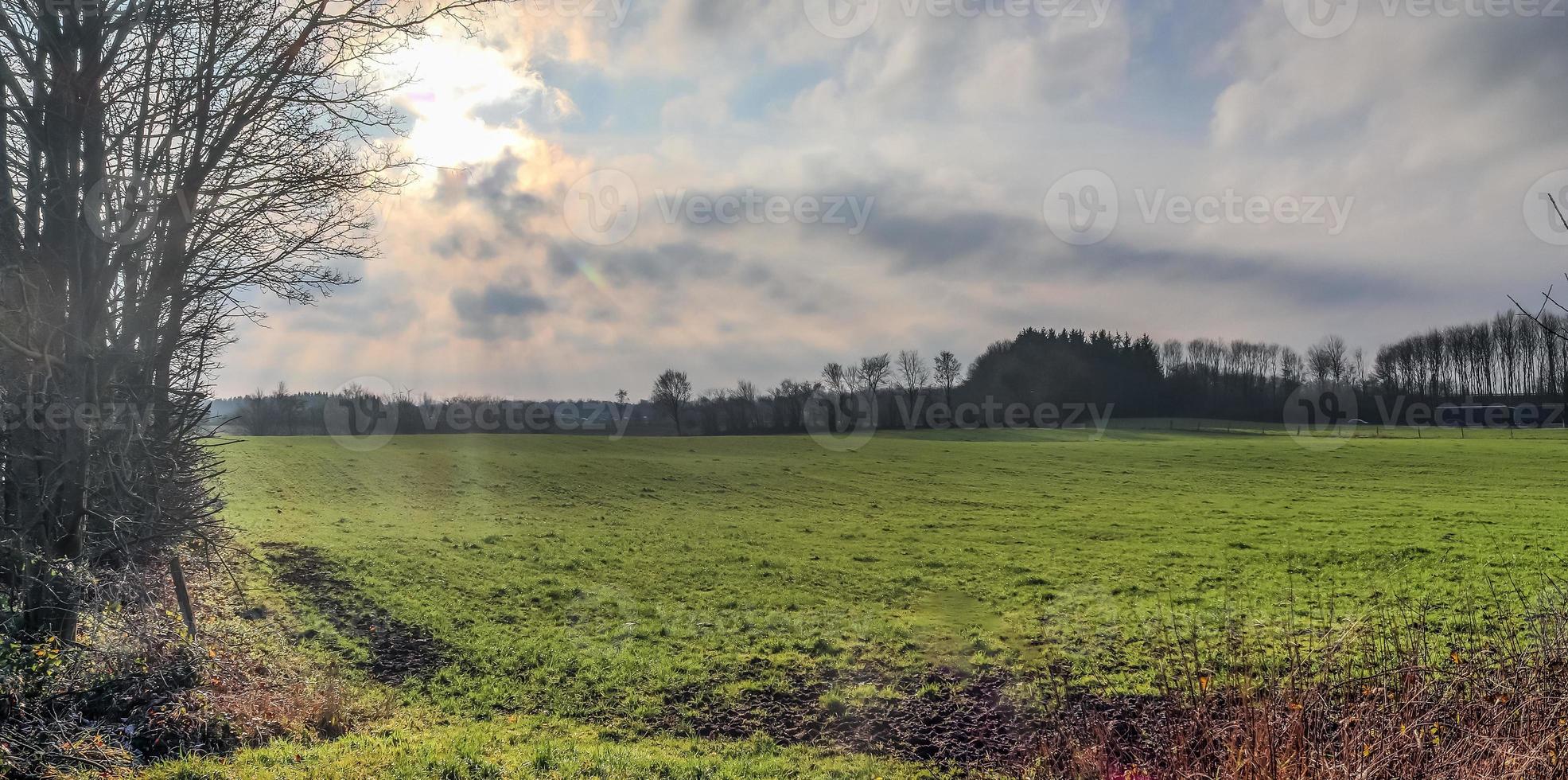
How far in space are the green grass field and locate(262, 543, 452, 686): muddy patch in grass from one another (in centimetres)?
38

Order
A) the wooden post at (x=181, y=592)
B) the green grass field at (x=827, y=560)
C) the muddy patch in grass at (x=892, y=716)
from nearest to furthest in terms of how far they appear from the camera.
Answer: the muddy patch in grass at (x=892, y=716) < the wooden post at (x=181, y=592) < the green grass field at (x=827, y=560)

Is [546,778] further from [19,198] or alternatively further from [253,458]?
[253,458]

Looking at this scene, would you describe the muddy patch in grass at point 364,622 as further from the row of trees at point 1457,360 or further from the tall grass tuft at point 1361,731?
the row of trees at point 1457,360

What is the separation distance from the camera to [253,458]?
145 ft

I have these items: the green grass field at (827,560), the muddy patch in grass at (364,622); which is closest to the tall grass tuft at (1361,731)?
the green grass field at (827,560)

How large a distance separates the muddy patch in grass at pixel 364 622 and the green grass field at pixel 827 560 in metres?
0.38

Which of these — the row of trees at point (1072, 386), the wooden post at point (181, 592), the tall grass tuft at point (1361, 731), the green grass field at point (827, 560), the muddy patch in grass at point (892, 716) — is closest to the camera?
the tall grass tuft at point (1361, 731)

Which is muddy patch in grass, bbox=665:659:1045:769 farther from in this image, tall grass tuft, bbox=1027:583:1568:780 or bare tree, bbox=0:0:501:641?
bare tree, bbox=0:0:501:641

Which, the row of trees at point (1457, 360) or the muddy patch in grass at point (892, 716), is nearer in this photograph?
the muddy patch in grass at point (892, 716)

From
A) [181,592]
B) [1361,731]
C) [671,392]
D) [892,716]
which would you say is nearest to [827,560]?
[892,716]

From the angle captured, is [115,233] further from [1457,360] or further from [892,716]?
[1457,360]

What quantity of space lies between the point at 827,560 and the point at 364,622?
36.1 ft

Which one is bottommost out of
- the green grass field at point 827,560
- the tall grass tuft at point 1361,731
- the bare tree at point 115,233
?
the green grass field at point 827,560

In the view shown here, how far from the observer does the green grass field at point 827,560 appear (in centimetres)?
1173
